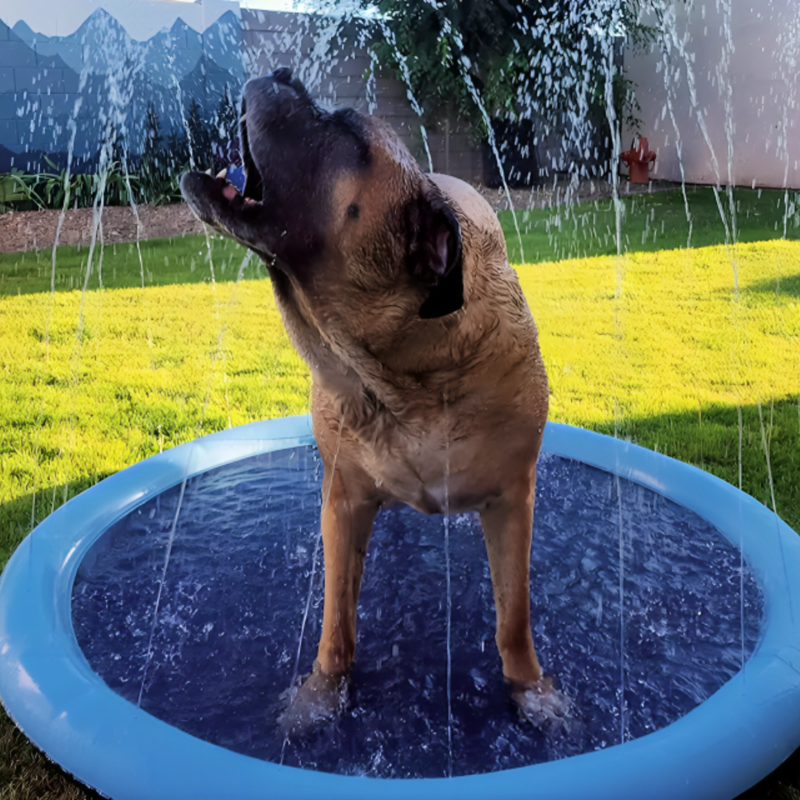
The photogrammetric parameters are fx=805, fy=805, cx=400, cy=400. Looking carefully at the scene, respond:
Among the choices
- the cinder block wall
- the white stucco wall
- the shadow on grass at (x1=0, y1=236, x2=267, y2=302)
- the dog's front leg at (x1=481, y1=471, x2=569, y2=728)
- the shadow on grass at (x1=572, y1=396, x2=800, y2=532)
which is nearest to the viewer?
the dog's front leg at (x1=481, y1=471, x2=569, y2=728)

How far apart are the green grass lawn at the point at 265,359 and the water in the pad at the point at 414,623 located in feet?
1.17

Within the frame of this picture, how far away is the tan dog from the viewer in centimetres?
141

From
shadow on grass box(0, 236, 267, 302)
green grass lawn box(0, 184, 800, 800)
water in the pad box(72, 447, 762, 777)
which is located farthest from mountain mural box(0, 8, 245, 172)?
water in the pad box(72, 447, 762, 777)

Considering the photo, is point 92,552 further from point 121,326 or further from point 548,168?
point 548,168

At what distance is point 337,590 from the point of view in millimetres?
1943

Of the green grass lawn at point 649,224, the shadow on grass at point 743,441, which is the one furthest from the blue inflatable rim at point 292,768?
the green grass lawn at point 649,224

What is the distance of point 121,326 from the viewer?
587cm

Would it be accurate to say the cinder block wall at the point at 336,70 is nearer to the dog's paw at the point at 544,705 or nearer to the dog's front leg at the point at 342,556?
the dog's front leg at the point at 342,556

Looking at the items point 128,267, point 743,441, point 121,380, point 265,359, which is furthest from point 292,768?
point 128,267

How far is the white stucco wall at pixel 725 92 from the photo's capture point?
1027cm

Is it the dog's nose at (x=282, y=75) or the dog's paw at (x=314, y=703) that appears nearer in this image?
the dog's nose at (x=282, y=75)

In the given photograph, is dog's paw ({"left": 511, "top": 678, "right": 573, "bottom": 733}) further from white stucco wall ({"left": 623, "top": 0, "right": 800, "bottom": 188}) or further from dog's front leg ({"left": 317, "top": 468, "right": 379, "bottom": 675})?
white stucco wall ({"left": 623, "top": 0, "right": 800, "bottom": 188})

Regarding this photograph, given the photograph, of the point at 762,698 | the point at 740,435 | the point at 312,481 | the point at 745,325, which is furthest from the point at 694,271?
the point at 762,698

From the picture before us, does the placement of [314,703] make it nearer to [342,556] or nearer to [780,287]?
[342,556]
